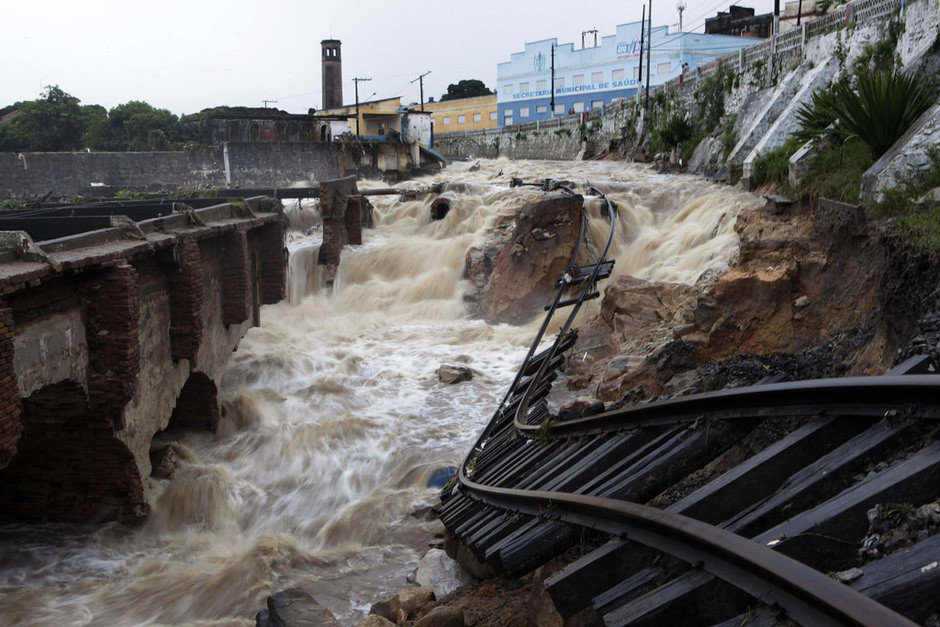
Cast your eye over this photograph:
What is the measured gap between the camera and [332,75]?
63969 mm

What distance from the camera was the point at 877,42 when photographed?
653 inches

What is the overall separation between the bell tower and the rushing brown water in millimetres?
45547

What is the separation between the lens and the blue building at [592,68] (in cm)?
4822

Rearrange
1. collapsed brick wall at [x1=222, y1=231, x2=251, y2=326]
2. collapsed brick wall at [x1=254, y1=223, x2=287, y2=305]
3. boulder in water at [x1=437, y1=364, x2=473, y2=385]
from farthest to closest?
1. collapsed brick wall at [x1=254, y1=223, x2=287, y2=305]
2. boulder in water at [x1=437, y1=364, x2=473, y2=385]
3. collapsed brick wall at [x1=222, y1=231, x2=251, y2=326]

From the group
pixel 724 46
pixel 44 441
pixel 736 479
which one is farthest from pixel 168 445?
pixel 724 46

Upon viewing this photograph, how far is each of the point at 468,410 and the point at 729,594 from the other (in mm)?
9688

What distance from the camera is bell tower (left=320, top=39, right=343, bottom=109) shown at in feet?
208

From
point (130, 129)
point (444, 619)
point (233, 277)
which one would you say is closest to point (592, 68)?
point (130, 129)

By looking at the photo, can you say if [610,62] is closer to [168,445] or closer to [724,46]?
[724,46]

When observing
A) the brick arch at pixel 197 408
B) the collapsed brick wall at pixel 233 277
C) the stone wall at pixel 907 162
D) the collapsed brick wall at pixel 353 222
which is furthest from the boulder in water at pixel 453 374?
the collapsed brick wall at pixel 353 222

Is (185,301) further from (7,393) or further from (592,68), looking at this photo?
(592,68)

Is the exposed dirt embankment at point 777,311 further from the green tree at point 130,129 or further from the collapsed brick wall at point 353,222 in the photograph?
the green tree at point 130,129

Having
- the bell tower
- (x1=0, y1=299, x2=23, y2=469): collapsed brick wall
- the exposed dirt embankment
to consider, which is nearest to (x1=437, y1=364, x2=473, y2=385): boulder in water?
the exposed dirt embankment

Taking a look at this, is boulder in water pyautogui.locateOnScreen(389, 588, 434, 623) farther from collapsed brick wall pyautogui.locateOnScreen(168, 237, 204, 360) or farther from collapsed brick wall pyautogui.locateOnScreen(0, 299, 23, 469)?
collapsed brick wall pyautogui.locateOnScreen(168, 237, 204, 360)
